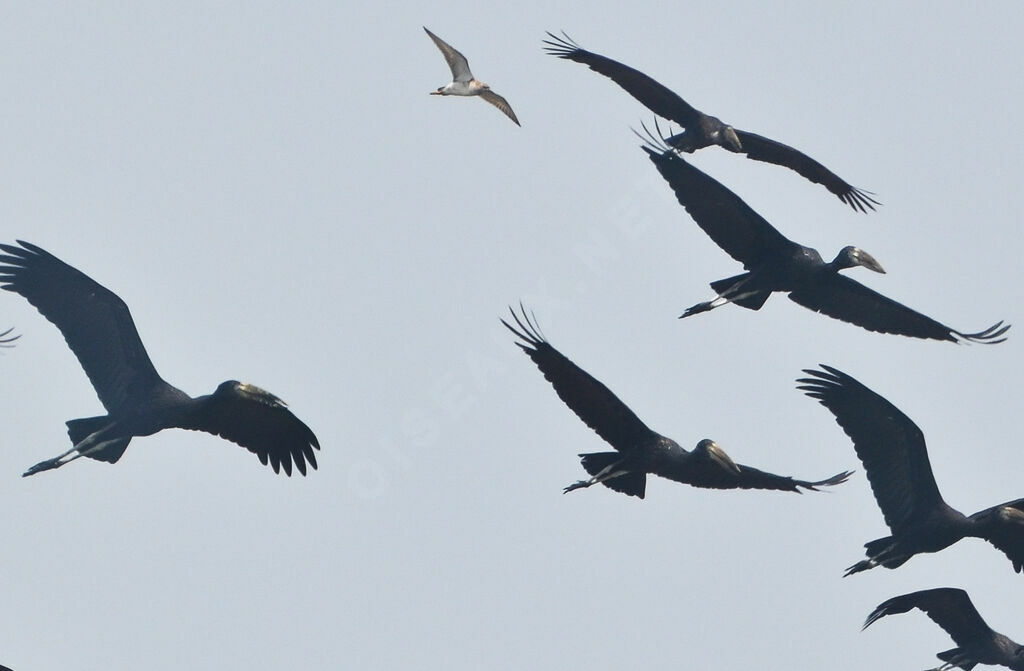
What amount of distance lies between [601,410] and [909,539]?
5.14 meters

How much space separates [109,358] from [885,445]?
9.97 metres

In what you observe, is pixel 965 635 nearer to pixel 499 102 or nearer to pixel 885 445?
pixel 885 445

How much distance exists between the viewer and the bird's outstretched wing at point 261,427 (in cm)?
2389

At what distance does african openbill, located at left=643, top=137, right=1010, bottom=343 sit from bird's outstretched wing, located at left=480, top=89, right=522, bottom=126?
19.0 feet

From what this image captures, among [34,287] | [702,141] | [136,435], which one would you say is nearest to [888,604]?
[702,141]

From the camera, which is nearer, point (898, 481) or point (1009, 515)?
point (1009, 515)

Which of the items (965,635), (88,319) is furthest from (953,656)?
(88,319)

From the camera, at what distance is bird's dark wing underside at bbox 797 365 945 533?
973 inches

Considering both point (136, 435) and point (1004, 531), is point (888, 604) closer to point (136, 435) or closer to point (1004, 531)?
point (1004, 531)

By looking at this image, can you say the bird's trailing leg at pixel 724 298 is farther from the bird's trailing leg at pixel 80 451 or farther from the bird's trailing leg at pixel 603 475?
the bird's trailing leg at pixel 80 451

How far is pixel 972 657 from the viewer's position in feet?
83.0

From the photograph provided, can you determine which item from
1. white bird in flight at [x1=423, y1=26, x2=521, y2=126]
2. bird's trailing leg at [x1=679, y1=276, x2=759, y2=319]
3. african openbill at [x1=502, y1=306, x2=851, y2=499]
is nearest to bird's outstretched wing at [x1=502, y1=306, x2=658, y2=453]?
african openbill at [x1=502, y1=306, x2=851, y2=499]

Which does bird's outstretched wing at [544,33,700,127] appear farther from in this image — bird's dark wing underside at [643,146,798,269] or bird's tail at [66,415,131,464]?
bird's tail at [66,415,131,464]

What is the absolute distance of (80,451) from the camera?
917 inches
